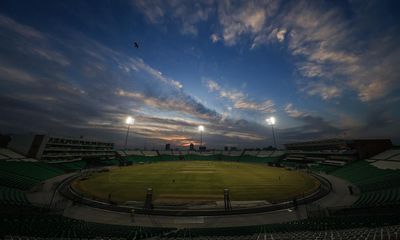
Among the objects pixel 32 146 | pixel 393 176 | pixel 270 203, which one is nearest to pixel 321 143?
pixel 393 176

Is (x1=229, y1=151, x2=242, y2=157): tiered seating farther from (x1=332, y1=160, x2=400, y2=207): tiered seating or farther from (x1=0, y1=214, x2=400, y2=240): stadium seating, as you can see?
(x1=0, y1=214, x2=400, y2=240): stadium seating

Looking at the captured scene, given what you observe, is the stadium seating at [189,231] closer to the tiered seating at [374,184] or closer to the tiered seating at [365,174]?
the tiered seating at [374,184]

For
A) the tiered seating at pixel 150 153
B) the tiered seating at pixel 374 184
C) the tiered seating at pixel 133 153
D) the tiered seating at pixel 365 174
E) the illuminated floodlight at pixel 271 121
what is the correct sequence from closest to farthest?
the tiered seating at pixel 374 184 < the tiered seating at pixel 365 174 < the illuminated floodlight at pixel 271 121 < the tiered seating at pixel 133 153 < the tiered seating at pixel 150 153

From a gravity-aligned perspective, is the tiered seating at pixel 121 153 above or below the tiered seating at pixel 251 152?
below

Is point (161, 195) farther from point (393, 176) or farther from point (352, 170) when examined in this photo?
point (352, 170)

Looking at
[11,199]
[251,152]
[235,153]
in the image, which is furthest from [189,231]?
[235,153]

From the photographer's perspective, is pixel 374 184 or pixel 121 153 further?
pixel 121 153

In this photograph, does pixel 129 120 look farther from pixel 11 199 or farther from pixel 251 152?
pixel 251 152

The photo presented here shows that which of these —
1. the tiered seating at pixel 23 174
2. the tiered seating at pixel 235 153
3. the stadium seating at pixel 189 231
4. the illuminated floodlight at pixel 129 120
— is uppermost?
the illuminated floodlight at pixel 129 120

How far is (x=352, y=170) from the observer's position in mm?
44781

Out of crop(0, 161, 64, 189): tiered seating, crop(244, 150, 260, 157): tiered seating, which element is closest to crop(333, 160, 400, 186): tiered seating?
crop(244, 150, 260, 157): tiered seating

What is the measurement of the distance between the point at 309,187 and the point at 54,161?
2986 inches

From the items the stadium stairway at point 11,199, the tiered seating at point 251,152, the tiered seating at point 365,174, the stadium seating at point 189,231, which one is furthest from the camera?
the tiered seating at point 251,152

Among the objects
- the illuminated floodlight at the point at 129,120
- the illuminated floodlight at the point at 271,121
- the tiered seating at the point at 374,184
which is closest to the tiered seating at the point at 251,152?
the illuminated floodlight at the point at 271,121
